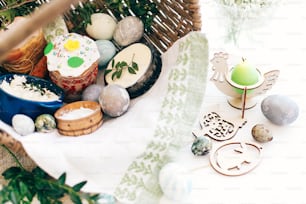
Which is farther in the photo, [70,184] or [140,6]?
[140,6]

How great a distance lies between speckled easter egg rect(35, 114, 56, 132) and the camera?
94 centimetres

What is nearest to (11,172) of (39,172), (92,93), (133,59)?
(39,172)

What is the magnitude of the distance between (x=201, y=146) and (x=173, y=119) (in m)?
0.07

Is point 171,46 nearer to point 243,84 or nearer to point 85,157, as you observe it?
point 243,84

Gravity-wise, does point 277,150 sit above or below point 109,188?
below

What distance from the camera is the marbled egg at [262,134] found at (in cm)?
98

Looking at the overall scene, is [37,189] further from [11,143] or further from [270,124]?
[270,124]

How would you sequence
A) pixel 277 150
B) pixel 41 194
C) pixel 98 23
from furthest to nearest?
1. pixel 98 23
2. pixel 277 150
3. pixel 41 194

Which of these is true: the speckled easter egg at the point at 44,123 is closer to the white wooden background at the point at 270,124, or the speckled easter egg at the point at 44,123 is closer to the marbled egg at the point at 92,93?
the marbled egg at the point at 92,93

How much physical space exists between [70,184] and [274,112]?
399 mm

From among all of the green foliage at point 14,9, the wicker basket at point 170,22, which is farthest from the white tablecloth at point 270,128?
the green foliage at point 14,9

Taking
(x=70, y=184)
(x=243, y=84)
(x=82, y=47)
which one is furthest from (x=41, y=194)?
(x=243, y=84)

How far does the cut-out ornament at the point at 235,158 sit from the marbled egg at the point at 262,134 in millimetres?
16

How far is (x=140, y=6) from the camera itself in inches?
42.9
